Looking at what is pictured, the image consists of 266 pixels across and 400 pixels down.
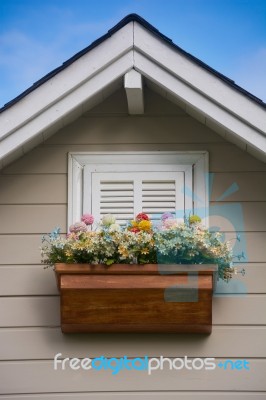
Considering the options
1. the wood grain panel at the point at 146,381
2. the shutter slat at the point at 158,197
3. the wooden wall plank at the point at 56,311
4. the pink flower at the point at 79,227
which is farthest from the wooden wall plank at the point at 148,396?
the shutter slat at the point at 158,197

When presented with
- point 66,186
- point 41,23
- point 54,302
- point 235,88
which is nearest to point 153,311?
point 54,302

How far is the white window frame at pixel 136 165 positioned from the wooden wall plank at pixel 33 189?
2.9 inches

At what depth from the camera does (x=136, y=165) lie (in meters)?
5.05

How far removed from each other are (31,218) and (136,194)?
70 cm

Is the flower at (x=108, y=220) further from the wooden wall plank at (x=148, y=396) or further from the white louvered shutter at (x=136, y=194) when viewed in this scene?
the wooden wall plank at (x=148, y=396)

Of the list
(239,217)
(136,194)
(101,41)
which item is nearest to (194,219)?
(239,217)

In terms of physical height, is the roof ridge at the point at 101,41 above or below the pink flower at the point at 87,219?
above

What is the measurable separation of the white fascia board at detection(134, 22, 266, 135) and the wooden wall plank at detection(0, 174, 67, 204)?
3.28ft

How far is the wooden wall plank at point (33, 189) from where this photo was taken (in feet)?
16.3

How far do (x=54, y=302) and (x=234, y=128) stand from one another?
1568mm

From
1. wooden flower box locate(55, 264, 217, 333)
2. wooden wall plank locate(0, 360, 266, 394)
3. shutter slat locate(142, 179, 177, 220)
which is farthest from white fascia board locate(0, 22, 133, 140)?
wooden wall plank locate(0, 360, 266, 394)

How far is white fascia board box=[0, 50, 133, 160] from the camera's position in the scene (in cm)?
468

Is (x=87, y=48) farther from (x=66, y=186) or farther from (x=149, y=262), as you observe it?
(x=149, y=262)

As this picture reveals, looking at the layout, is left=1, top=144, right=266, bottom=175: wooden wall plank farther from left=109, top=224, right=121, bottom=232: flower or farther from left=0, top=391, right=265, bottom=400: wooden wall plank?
left=0, top=391, right=265, bottom=400: wooden wall plank
